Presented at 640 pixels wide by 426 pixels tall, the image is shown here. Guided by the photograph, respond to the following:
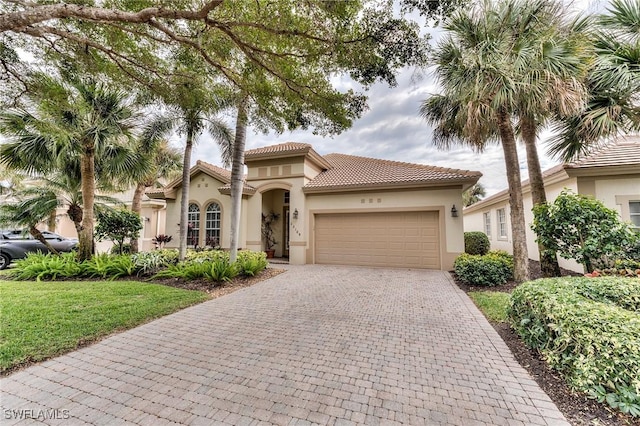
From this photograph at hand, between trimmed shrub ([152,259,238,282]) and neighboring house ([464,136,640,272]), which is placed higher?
neighboring house ([464,136,640,272])

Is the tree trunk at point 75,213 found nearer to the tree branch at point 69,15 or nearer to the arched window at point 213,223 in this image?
the arched window at point 213,223

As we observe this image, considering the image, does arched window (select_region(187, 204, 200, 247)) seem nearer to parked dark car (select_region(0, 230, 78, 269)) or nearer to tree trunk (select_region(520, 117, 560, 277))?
parked dark car (select_region(0, 230, 78, 269))

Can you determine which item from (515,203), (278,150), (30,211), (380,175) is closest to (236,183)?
(278,150)

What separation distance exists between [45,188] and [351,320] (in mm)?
14801

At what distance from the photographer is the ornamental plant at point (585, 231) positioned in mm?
6121

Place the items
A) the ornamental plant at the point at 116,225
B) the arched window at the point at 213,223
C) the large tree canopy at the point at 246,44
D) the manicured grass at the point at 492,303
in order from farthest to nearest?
the arched window at the point at 213,223 → the ornamental plant at the point at 116,225 → the manicured grass at the point at 492,303 → the large tree canopy at the point at 246,44

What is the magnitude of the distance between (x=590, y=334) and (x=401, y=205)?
902 centimetres

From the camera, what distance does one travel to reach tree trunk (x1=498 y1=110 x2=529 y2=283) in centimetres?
789

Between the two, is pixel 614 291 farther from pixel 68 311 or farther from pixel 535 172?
pixel 68 311

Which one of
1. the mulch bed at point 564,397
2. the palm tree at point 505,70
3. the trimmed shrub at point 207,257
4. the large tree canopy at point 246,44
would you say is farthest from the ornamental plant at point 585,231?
the trimmed shrub at point 207,257

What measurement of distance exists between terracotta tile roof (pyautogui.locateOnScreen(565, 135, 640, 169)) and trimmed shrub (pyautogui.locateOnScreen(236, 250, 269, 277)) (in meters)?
11.1

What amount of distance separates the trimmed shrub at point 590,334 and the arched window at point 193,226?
14.3 metres

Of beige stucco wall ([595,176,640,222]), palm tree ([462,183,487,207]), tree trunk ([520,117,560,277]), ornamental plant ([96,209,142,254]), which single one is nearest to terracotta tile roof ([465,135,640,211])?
beige stucco wall ([595,176,640,222])

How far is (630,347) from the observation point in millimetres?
2609
